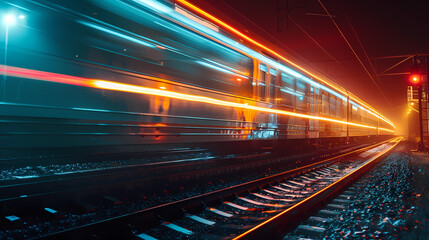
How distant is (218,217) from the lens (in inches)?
136

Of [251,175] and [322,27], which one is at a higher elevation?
[322,27]

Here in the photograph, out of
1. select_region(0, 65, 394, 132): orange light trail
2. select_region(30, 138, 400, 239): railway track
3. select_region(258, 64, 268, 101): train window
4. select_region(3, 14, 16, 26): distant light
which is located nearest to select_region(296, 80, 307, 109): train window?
select_region(258, 64, 268, 101): train window

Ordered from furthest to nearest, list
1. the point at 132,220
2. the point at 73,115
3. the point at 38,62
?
the point at 73,115
the point at 38,62
the point at 132,220

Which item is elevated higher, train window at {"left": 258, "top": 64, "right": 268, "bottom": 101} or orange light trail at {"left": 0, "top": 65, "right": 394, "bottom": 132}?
train window at {"left": 258, "top": 64, "right": 268, "bottom": 101}

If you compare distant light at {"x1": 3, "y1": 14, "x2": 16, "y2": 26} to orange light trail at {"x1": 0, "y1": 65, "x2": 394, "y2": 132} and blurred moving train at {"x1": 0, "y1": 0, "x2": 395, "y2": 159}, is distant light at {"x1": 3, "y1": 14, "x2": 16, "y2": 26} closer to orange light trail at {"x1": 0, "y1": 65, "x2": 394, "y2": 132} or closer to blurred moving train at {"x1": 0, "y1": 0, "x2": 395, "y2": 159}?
blurred moving train at {"x1": 0, "y1": 0, "x2": 395, "y2": 159}

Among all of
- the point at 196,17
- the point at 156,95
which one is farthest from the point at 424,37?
the point at 156,95

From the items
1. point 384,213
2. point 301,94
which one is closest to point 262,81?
point 301,94

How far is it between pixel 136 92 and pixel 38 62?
1.30 meters

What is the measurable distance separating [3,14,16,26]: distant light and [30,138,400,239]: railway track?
2184 millimetres

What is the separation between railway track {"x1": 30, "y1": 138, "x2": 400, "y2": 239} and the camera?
273 centimetres

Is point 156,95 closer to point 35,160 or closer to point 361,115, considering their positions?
point 35,160

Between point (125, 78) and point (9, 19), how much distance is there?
1467 millimetres

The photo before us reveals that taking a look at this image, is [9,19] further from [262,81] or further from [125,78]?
[262,81]

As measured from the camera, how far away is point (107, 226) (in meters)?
2.73
